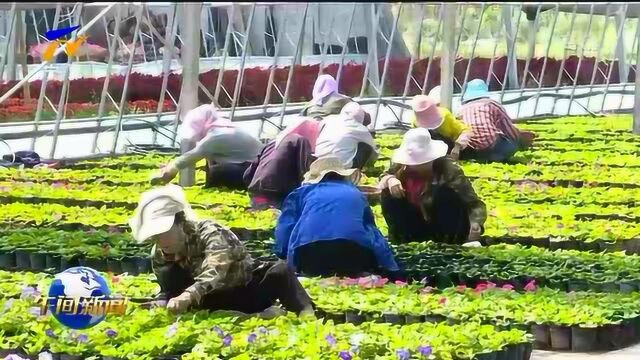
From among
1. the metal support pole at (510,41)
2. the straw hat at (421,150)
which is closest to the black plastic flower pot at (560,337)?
the straw hat at (421,150)

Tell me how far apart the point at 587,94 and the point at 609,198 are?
19.8m

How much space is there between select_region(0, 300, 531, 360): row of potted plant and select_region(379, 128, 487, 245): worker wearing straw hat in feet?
7.26

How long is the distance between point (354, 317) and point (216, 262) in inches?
39.5

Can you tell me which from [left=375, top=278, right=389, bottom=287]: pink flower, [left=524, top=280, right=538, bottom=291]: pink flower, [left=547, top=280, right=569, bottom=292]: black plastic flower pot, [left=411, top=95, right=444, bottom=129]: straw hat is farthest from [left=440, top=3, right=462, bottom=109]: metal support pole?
[left=375, top=278, right=389, bottom=287]: pink flower

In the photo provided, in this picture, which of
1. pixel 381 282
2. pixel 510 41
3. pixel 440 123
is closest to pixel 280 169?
pixel 440 123

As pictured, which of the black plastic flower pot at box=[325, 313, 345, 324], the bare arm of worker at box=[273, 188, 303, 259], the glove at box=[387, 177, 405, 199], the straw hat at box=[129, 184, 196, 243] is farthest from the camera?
the glove at box=[387, 177, 405, 199]

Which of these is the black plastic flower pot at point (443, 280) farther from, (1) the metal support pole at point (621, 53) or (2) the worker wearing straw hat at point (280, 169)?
(1) the metal support pole at point (621, 53)

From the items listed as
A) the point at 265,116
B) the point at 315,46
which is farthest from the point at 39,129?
the point at 315,46

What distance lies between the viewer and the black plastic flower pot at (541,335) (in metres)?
6.15

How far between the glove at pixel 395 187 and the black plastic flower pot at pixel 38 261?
2263 mm

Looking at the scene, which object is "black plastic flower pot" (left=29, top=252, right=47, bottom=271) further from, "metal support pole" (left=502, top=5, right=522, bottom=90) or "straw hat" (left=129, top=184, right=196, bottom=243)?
"metal support pole" (left=502, top=5, right=522, bottom=90)

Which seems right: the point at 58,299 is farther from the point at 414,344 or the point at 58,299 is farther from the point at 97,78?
the point at 97,78

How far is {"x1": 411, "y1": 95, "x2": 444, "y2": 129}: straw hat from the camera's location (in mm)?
11008

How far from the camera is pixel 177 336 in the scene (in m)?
5.36
